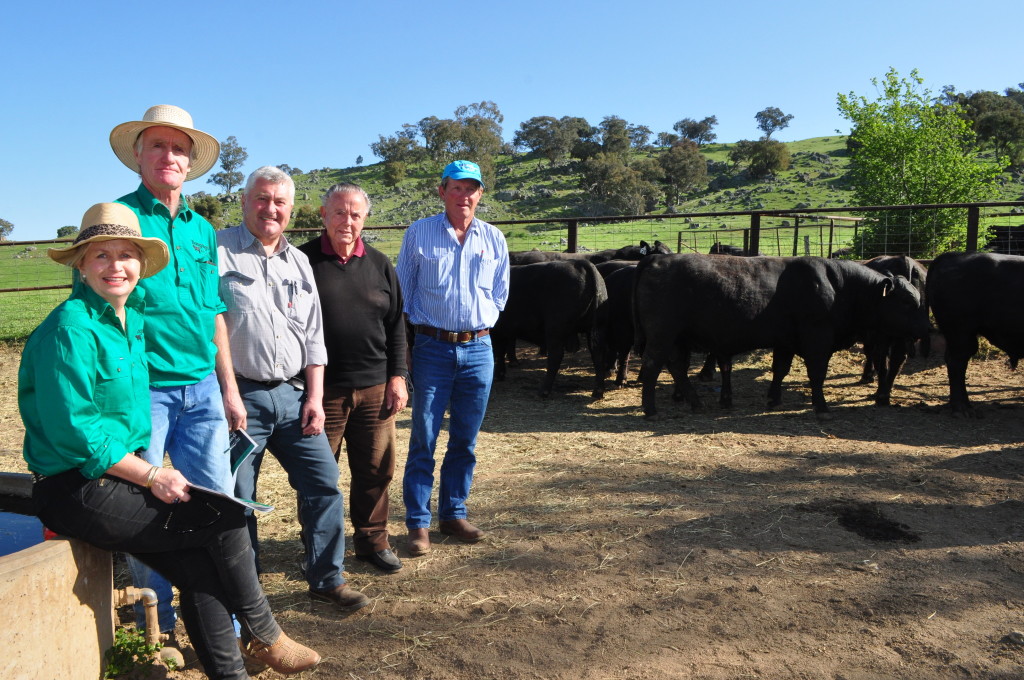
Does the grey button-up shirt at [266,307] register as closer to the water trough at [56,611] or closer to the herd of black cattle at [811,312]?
the water trough at [56,611]

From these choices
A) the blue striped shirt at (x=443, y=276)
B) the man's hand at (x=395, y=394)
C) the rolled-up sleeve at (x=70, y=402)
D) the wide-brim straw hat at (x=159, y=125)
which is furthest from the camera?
the blue striped shirt at (x=443, y=276)

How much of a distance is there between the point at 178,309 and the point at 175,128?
0.71 meters

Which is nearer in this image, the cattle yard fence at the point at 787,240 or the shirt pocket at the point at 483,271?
the shirt pocket at the point at 483,271

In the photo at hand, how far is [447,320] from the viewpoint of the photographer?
4359 millimetres

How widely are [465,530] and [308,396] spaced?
61.4 inches

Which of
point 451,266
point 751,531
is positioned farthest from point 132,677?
point 751,531

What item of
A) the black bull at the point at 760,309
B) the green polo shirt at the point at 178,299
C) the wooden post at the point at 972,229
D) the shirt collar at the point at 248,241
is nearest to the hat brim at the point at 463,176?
the shirt collar at the point at 248,241

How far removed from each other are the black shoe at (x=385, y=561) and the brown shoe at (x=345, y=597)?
13.6 inches

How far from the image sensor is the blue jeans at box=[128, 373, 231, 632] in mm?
2889

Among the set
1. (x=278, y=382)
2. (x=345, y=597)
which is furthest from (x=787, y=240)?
(x=278, y=382)

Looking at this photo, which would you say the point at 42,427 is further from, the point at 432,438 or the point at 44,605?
the point at 432,438

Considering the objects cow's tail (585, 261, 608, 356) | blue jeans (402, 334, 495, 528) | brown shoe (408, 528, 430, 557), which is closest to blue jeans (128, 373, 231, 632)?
blue jeans (402, 334, 495, 528)

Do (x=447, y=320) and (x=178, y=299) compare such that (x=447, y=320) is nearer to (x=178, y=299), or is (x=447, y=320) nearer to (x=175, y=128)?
(x=178, y=299)

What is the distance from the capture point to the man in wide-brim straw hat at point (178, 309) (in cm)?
288
